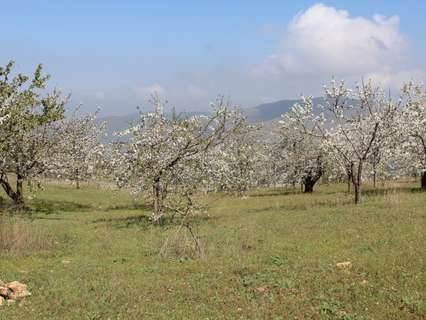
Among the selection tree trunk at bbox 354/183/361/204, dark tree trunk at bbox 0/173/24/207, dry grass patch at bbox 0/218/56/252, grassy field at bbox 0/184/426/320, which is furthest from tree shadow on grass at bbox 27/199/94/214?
tree trunk at bbox 354/183/361/204

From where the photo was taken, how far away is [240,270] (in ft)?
58.0

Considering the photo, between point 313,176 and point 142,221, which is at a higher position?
point 313,176

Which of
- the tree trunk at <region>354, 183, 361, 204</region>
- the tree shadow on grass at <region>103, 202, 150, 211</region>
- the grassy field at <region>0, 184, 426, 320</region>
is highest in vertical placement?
the tree trunk at <region>354, 183, 361, 204</region>

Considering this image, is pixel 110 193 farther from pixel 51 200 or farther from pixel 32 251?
pixel 32 251

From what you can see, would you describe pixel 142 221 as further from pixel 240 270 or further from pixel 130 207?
pixel 240 270

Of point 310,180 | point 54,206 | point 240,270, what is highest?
point 310,180

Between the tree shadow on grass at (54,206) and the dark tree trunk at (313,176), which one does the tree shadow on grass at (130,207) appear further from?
the dark tree trunk at (313,176)

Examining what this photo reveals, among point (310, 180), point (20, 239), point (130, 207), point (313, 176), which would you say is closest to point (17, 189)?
point (130, 207)

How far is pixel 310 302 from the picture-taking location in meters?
13.6

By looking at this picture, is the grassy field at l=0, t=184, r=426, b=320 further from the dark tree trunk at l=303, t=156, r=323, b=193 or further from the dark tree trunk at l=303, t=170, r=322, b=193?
the dark tree trunk at l=303, t=170, r=322, b=193

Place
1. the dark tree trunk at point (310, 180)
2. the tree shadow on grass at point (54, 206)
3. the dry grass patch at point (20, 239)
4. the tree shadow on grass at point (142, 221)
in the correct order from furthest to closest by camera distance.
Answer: the dark tree trunk at point (310, 180) < the tree shadow on grass at point (54, 206) < the tree shadow on grass at point (142, 221) < the dry grass patch at point (20, 239)

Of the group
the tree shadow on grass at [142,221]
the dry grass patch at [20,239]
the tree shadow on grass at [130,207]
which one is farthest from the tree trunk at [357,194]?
the dry grass patch at [20,239]

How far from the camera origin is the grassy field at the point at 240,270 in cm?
1338

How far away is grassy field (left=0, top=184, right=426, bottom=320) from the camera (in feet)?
43.9
